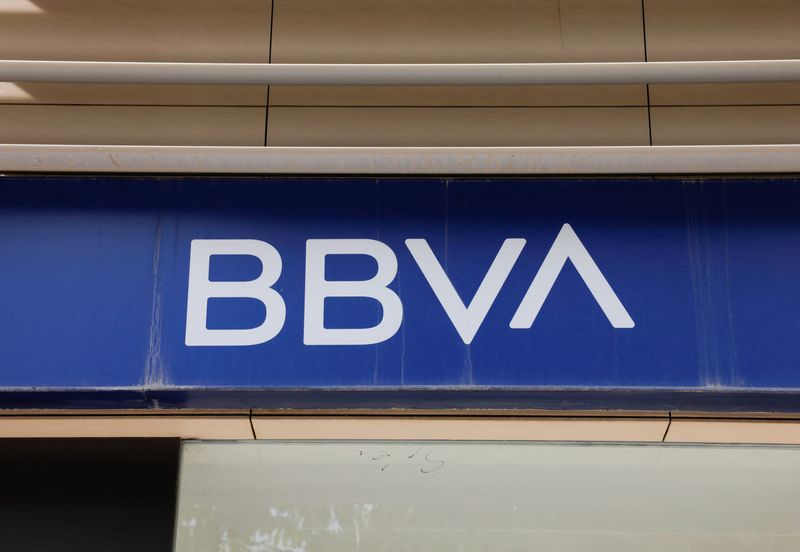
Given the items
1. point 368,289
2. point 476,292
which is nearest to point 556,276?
point 476,292

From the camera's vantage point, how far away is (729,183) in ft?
11.6

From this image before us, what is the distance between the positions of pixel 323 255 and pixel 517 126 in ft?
3.15

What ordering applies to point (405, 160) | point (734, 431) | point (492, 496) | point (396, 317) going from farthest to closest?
point (492, 496) < point (734, 431) < point (405, 160) < point (396, 317)

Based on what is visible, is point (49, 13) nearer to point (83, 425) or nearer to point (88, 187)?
point (88, 187)

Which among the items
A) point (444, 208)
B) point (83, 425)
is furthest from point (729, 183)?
point (83, 425)

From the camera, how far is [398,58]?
3.72 metres

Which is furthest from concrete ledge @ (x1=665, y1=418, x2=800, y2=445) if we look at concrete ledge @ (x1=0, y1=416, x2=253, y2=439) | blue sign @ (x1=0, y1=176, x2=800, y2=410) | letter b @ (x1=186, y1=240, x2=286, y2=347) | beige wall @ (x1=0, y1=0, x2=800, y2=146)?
concrete ledge @ (x1=0, y1=416, x2=253, y2=439)

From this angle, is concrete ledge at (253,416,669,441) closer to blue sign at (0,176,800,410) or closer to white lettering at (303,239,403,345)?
blue sign at (0,176,800,410)

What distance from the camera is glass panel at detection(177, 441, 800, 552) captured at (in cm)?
381

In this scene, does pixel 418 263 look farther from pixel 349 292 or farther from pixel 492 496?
pixel 492 496

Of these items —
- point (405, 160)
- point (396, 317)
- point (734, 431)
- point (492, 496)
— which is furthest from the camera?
point (492, 496)

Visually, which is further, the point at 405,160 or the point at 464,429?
the point at 464,429

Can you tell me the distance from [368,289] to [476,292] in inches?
15.8

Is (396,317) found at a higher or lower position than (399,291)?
lower
